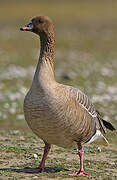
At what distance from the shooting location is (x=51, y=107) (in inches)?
263

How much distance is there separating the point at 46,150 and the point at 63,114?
3.47 feet

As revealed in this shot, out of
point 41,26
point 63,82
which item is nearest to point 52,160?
point 41,26

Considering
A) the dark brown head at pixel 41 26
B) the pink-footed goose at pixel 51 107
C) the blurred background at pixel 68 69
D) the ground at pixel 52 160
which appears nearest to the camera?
the pink-footed goose at pixel 51 107

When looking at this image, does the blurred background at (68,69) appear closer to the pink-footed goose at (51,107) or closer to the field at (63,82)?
Result: the field at (63,82)

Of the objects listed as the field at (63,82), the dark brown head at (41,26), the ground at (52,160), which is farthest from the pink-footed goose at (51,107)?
the field at (63,82)

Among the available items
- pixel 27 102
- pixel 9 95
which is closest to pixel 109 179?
pixel 27 102

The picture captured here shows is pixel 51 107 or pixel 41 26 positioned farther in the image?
pixel 41 26

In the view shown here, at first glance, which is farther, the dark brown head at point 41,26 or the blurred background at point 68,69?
the blurred background at point 68,69

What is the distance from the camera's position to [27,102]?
22.3 feet

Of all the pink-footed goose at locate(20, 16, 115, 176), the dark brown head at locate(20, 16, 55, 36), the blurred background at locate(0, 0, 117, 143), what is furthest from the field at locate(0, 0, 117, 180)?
the dark brown head at locate(20, 16, 55, 36)

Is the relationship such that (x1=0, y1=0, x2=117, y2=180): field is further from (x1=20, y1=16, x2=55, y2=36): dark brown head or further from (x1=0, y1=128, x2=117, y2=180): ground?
(x1=20, y1=16, x2=55, y2=36): dark brown head

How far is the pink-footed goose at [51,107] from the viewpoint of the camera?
6715 mm

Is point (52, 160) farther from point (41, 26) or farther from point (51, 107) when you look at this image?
point (41, 26)

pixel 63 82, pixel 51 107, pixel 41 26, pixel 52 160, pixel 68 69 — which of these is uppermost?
pixel 68 69
